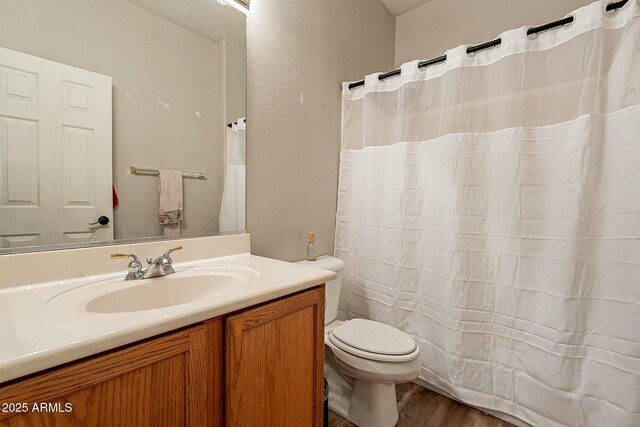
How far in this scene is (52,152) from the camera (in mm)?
875

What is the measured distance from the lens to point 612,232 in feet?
3.74

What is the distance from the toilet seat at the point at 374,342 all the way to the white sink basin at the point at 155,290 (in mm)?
618

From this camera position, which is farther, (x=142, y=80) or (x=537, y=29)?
(x=537, y=29)

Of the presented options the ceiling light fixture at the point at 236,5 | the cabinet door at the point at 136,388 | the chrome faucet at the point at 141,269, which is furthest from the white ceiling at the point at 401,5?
the cabinet door at the point at 136,388

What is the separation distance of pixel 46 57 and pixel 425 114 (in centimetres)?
160

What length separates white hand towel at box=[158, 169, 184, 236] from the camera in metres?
1.12

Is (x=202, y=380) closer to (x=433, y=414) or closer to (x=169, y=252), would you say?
(x=169, y=252)

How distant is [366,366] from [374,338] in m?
0.15

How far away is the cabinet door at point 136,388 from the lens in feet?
1.57

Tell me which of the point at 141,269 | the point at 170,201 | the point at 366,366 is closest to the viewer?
the point at 141,269

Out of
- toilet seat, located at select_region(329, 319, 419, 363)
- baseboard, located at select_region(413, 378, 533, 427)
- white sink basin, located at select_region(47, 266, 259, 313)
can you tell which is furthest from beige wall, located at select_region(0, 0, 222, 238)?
baseboard, located at select_region(413, 378, 533, 427)

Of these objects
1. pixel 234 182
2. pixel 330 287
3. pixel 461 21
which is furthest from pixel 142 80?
pixel 461 21

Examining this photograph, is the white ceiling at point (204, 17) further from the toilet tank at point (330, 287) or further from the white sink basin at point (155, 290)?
the toilet tank at point (330, 287)

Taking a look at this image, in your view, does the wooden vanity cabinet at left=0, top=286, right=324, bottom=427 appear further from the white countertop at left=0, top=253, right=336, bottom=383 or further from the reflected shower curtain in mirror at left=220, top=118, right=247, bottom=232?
the reflected shower curtain in mirror at left=220, top=118, right=247, bottom=232
